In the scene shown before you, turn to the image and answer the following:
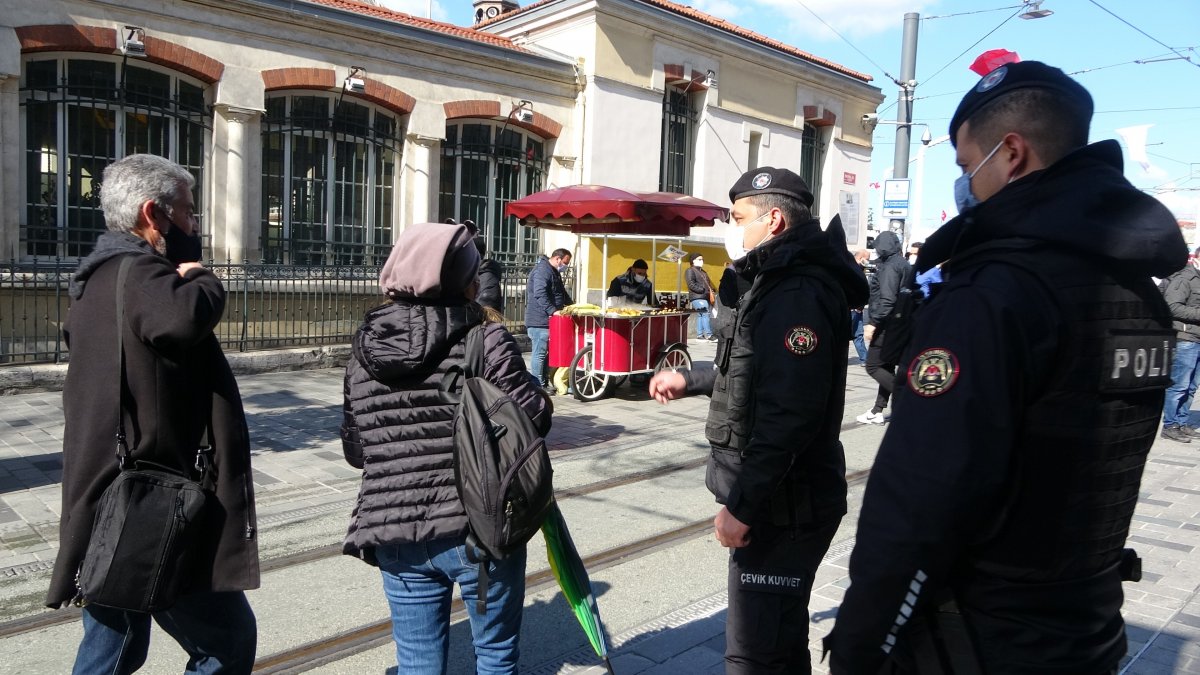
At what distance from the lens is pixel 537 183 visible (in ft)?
55.5

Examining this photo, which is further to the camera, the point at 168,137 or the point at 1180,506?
the point at 168,137

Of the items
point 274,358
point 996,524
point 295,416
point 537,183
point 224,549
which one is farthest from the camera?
point 537,183

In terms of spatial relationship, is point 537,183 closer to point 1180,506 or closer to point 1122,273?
point 1180,506

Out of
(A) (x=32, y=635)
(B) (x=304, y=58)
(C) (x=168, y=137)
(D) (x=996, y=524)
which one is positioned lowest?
(A) (x=32, y=635)

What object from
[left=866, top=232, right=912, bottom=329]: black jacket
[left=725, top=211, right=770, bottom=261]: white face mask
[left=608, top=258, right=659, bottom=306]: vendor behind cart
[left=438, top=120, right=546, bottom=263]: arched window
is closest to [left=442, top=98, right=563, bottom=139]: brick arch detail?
[left=438, top=120, right=546, bottom=263]: arched window

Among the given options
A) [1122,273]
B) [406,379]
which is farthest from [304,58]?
[1122,273]

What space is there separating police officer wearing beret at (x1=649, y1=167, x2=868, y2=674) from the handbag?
5.10 ft

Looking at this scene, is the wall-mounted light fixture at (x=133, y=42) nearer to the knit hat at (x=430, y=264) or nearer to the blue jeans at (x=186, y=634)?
the knit hat at (x=430, y=264)

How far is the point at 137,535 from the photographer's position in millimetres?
2314

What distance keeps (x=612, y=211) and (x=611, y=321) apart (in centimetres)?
135

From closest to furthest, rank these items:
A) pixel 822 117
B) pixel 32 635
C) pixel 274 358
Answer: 1. pixel 32 635
2. pixel 274 358
3. pixel 822 117

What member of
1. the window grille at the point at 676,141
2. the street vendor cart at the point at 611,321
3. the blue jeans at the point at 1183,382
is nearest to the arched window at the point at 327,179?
the street vendor cart at the point at 611,321

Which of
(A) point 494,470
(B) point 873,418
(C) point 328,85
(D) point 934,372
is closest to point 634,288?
(B) point 873,418

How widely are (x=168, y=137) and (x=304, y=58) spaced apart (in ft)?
7.67
